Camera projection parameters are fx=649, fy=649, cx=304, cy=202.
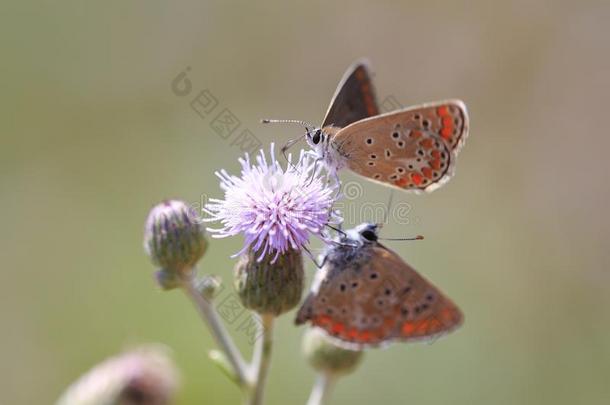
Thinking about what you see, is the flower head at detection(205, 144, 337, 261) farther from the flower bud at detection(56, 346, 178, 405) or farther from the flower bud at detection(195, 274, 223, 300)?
the flower bud at detection(56, 346, 178, 405)

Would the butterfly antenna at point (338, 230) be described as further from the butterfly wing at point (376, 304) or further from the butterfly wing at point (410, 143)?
the butterfly wing at point (410, 143)

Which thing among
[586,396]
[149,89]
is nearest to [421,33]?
[149,89]

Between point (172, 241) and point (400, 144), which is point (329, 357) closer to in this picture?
point (172, 241)

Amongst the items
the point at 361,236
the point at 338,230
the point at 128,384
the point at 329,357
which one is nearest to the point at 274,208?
the point at 338,230

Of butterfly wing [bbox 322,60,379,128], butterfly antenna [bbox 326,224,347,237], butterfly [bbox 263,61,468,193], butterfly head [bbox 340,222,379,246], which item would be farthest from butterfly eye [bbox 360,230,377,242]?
butterfly wing [bbox 322,60,379,128]

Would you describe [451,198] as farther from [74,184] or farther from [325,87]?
[74,184]

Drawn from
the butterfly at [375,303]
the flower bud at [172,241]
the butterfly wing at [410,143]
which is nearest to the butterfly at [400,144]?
the butterfly wing at [410,143]
